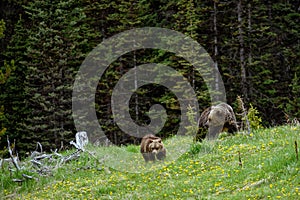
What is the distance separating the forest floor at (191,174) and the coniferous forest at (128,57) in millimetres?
16009

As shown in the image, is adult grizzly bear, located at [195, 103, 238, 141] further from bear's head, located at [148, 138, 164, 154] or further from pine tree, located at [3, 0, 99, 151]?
pine tree, located at [3, 0, 99, 151]

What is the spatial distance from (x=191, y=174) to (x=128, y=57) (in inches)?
902

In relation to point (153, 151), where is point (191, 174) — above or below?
above

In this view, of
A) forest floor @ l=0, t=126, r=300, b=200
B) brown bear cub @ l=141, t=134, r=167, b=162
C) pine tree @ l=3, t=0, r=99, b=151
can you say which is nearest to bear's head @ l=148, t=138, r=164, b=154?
brown bear cub @ l=141, t=134, r=167, b=162

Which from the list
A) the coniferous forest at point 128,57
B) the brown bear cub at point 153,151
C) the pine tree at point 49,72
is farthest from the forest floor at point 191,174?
the coniferous forest at point 128,57

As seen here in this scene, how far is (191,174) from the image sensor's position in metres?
9.45

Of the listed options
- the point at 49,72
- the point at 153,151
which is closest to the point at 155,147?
the point at 153,151

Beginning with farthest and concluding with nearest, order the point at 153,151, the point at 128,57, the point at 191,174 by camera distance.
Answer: the point at 128,57
the point at 153,151
the point at 191,174

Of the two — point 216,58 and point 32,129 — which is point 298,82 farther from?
point 32,129

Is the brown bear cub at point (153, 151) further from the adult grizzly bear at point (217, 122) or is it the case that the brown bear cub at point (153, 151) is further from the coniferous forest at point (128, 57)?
the coniferous forest at point (128, 57)

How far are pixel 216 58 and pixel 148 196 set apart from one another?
22.5m

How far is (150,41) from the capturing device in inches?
1259

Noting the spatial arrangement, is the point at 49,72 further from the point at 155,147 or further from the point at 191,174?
the point at 191,174

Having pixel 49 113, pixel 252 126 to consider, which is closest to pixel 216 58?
pixel 49 113
